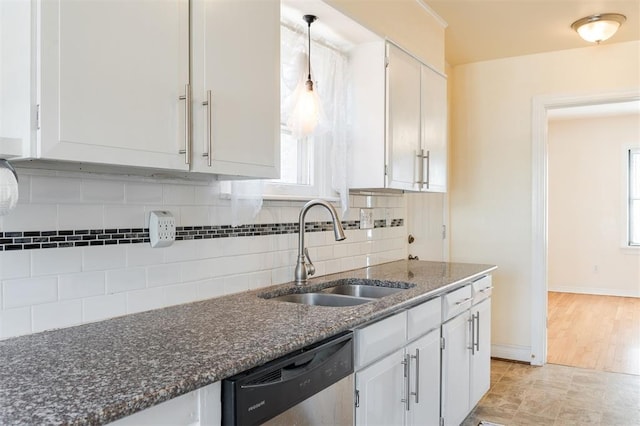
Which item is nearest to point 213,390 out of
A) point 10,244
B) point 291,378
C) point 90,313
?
point 291,378

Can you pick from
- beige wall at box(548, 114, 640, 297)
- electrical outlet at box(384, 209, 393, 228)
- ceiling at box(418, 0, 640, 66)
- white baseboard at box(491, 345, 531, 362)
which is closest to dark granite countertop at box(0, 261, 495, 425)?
electrical outlet at box(384, 209, 393, 228)

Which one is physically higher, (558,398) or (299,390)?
(299,390)

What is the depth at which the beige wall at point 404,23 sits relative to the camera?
2543 millimetres

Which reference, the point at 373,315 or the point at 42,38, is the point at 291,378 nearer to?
the point at 373,315

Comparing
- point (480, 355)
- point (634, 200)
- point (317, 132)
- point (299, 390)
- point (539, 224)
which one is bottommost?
point (480, 355)

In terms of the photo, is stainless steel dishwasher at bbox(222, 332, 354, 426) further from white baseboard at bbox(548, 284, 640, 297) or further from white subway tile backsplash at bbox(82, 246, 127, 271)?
white baseboard at bbox(548, 284, 640, 297)

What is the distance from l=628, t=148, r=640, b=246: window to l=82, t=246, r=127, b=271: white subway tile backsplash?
7.50 metres

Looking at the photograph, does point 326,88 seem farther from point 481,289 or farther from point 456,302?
point 481,289

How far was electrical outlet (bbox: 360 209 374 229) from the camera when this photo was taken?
118 inches

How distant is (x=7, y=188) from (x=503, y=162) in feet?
13.2

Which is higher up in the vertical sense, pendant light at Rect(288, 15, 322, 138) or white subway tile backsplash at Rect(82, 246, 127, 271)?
pendant light at Rect(288, 15, 322, 138)

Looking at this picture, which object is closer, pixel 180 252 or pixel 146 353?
pixel 146 353

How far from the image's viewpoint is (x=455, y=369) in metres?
2.57

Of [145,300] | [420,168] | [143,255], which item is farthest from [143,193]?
[420,168]
